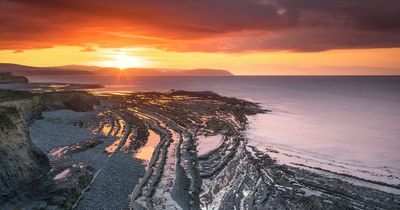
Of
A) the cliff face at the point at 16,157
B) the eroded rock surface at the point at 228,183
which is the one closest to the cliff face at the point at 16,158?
the cliff face at the point at 16,157

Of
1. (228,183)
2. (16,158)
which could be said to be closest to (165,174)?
(228,183)

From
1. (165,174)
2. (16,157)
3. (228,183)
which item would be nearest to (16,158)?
(16,157)

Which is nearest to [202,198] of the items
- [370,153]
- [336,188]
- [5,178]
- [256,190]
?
[256,190]

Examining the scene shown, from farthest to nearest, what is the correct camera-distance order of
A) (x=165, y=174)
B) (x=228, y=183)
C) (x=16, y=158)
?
(x=165, y=174), (x=228, y=183), (x=16, y=158)

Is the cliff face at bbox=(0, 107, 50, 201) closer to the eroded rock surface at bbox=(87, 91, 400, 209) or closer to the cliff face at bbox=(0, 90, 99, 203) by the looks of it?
the cliff face at bbox=(0, 90, 99, 203)

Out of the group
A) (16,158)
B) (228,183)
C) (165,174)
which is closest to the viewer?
(16,158)

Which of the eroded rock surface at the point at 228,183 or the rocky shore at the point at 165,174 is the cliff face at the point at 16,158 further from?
the eroded rock surface at the point at 228,183

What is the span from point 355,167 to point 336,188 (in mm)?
8042

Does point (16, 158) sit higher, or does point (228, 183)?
point (16, 158)

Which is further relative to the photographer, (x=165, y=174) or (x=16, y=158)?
(x=165, y=174)

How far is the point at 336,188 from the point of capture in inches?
938

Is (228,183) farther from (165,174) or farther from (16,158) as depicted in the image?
(16,158)

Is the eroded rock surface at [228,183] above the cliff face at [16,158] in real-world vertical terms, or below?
below

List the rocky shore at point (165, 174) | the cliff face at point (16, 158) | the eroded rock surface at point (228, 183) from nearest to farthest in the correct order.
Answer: the cliff face at point (16, 158) < the rocky shore at point (165, 174) < the eroded rock surface at point (228, 183)
